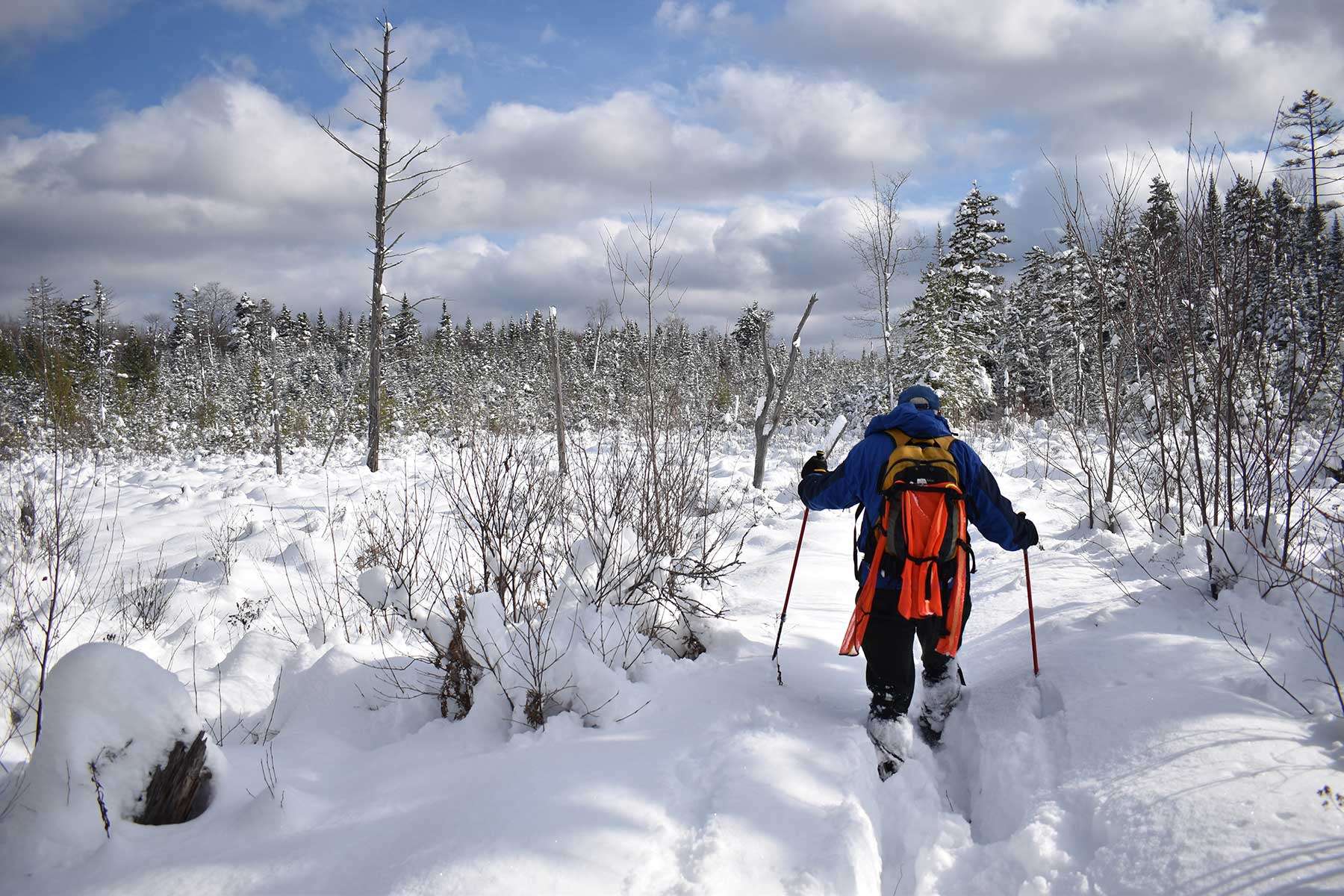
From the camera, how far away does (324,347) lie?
5678 cm

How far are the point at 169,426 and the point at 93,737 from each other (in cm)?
2654

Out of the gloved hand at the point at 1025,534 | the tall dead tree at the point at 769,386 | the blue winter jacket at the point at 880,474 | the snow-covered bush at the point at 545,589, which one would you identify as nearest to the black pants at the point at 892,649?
the blue winter jacket at the point at 880,474

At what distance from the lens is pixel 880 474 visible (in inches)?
112

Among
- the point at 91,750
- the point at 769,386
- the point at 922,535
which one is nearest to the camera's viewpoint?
the point at 91,750

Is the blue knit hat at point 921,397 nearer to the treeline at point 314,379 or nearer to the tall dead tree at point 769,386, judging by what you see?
the treeline at point 314,379

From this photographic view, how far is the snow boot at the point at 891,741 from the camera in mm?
2713

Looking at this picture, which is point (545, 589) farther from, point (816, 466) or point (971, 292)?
point (971, 292)

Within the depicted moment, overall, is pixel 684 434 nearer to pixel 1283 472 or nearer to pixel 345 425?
pixel 1283 472

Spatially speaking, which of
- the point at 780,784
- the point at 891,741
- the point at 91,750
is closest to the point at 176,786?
the point at 91,750

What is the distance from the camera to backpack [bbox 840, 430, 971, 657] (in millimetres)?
2646

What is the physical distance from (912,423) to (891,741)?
1443mm

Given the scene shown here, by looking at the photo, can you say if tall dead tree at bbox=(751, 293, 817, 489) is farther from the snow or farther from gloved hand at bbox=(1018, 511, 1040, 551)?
the snow

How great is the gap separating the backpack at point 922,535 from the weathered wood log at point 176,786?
103 inches

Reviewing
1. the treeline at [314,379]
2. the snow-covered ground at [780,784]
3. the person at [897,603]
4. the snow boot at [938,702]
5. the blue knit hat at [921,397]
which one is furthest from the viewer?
the treeline at [314,379]
